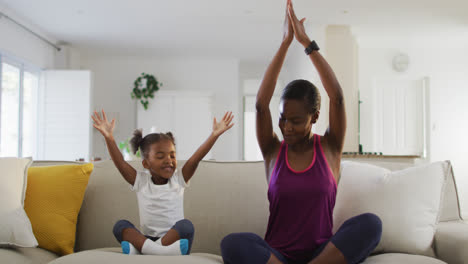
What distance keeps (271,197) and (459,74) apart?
7.62 meters

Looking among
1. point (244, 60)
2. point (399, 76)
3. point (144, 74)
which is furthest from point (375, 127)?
point (144, 74)

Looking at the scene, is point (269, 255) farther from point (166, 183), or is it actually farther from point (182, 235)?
point (166, 183)

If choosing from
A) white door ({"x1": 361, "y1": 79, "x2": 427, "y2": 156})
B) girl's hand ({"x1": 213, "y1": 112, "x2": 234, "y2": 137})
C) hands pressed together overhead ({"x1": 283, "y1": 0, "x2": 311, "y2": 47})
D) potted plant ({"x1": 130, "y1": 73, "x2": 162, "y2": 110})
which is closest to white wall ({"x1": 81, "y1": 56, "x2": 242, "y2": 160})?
potted plant ({"x1": 130, "y1": 73, "x2": 162, "y2": 110})

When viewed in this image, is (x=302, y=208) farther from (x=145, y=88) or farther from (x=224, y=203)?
(x=145, y=88)

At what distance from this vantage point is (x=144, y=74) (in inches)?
360

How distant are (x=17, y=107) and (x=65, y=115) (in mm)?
939

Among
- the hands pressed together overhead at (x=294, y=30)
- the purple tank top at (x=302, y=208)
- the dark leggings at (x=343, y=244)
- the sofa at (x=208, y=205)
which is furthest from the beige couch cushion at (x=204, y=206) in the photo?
the hands pressed together overhead at (x=294, y=30)

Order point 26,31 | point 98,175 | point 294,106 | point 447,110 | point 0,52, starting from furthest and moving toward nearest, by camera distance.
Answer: point 447,110
point 26,31
point 0,52
point 98,175
point 294,106

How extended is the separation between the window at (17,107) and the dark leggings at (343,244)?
575 centimetres

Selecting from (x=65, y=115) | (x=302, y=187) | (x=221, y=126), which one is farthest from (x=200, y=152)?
(x=65, y=115)

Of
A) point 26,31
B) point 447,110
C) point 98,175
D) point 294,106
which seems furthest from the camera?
point 447,110

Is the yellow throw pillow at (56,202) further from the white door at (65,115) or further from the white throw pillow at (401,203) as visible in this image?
the white door at (65,115)

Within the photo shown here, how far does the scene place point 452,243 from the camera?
1630 millimetres

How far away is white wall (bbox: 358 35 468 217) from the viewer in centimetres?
787
